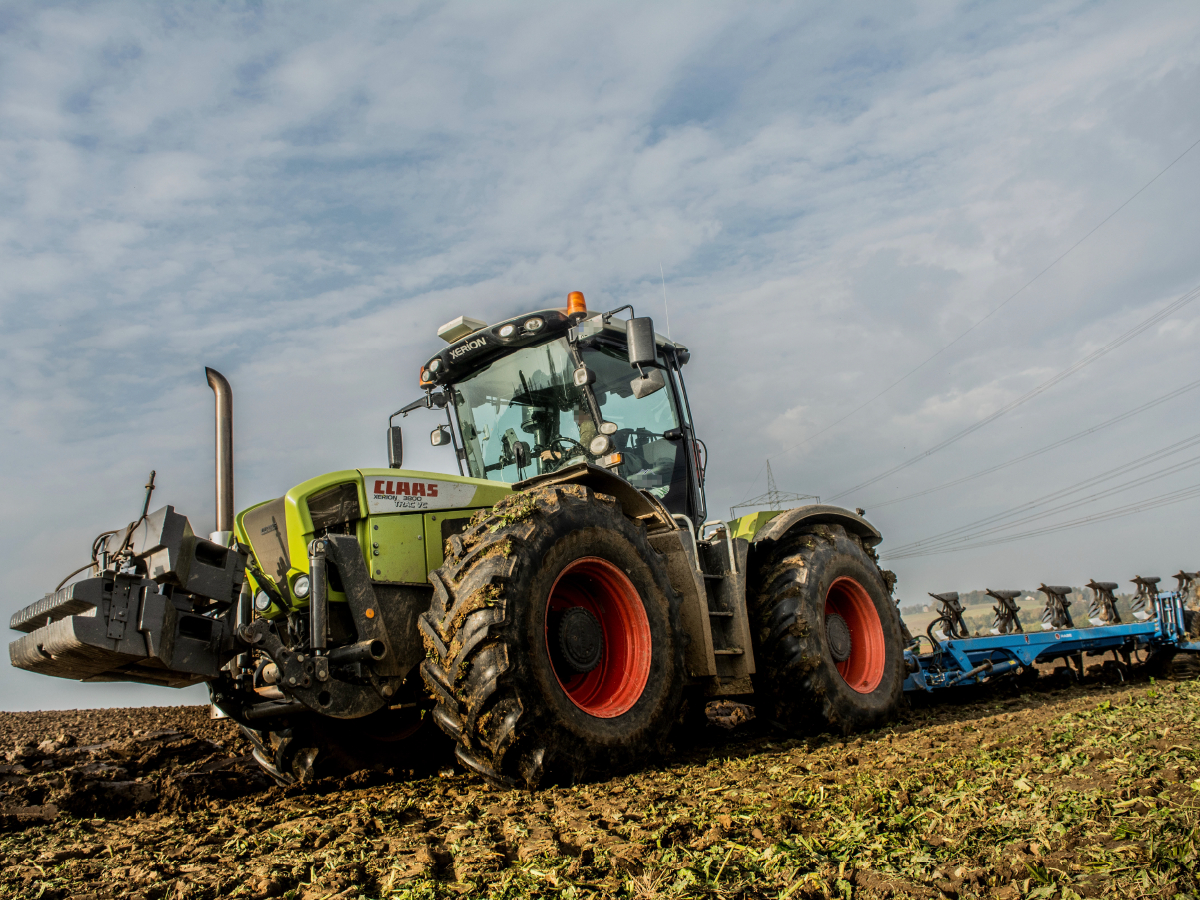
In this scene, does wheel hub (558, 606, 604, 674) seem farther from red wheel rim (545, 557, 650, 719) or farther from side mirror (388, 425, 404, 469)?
side mirror (388, 425, 404, 469)

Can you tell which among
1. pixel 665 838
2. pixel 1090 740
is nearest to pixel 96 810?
pixel 665 838

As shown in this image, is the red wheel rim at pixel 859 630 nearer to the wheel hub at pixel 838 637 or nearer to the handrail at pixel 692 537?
the wheel hub at pixel 838 637

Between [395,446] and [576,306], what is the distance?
6.42 ft

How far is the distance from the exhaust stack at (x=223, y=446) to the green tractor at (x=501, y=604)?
0.01 m

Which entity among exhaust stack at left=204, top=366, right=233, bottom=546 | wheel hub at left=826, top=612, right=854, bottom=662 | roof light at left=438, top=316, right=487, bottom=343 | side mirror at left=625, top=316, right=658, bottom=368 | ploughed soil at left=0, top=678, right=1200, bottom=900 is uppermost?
roof light at left=438, top=316, right=487, bottom=343

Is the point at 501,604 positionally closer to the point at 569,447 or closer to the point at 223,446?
the point at 223,446

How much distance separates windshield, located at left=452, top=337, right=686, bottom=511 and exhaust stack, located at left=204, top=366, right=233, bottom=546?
2.01 meters

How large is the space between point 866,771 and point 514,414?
3528 millimetres

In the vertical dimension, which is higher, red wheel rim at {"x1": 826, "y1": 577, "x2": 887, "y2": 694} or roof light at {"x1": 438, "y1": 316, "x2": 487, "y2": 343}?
roof light at {"x1": 438, "y1": 316, "x2": 487, "y2": 343}

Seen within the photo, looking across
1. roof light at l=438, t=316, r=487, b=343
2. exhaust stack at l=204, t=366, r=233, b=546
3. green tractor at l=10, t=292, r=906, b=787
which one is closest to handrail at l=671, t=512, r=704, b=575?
green tractor at l=10, t=292, r=906, b=787

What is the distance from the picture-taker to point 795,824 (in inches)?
118

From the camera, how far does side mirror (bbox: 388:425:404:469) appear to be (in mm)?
6945

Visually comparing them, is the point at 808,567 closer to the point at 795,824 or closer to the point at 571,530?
the point at 571,530

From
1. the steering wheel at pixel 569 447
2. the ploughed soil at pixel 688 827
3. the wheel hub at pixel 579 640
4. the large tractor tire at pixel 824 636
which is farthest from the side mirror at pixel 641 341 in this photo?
the ploughed soil at pixel 688 827
